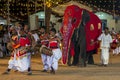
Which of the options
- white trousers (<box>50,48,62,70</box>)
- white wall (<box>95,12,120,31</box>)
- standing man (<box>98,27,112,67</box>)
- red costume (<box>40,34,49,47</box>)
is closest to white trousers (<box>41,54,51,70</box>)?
white trousers (<box>50,48,62,70</box>)

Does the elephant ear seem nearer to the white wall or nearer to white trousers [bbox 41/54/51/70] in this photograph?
white trousers [bbox 41/54/51/70]

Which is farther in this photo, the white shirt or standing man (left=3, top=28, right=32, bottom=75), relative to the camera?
the white shirt

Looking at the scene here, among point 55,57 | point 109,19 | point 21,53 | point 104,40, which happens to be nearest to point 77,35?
point 104,40

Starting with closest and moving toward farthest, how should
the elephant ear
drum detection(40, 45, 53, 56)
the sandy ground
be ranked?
1. the sandy ground
2. drum detection(40, 45, 53, 56)
3. the elephant ear

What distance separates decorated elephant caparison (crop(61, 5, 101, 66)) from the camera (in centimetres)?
1928

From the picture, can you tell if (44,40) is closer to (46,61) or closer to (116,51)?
(46,61)

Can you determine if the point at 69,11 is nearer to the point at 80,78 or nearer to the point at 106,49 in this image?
the point at 106,49

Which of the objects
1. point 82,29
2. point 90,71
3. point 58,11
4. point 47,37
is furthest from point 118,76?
point 58,11

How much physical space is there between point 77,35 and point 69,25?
1.78ft

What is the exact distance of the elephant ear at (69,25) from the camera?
19250 mm

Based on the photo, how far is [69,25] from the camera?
19.3 meters

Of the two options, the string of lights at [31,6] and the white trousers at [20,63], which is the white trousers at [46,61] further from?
the string of lights at [31,6]

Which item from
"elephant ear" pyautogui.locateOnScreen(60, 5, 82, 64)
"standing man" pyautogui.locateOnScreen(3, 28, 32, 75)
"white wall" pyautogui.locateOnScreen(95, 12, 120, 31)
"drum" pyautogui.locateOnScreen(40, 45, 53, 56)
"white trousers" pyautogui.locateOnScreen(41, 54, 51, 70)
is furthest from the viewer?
"white wall" pyautogui.locateOnScreen(95, 12, 120, 31)

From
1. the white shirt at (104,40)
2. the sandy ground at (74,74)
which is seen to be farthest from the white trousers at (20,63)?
the white shirt at (104,40)
